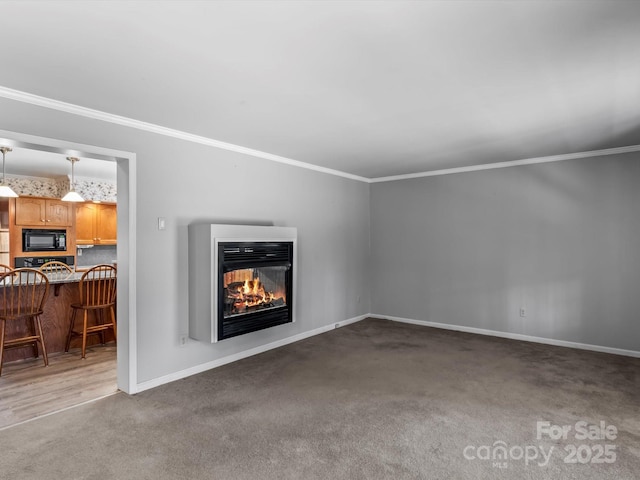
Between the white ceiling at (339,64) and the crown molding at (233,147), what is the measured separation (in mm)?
100

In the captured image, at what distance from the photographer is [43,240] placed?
682 cm

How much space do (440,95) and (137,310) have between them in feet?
10.2

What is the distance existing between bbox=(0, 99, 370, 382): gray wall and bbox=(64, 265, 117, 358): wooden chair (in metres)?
1.33

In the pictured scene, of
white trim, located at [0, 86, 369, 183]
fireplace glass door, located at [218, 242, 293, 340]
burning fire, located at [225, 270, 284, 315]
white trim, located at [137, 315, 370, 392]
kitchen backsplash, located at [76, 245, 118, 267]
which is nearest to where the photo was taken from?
white trim, located at [0, 86, 369, 183]

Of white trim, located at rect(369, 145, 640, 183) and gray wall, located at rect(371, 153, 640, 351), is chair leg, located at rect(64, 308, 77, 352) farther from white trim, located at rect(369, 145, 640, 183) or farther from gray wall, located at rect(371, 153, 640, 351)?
white trim, located at rect(369, 145, 640, 183)

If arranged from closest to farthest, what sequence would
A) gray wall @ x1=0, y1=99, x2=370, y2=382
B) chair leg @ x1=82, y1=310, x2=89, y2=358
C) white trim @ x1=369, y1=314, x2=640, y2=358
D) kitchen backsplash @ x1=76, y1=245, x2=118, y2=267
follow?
gray wall @ x1=0, y1=99, x2=370, y2=382
chair leg @ x1=82, y1=310, x2=89, y2=358
white trim @ x1=369, y1=314, x2=640, y2=358
kitchen backsplash @ x1=76, y1=245, x2=118, y2=267

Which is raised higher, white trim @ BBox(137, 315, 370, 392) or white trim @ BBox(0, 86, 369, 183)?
white trim @ BBox(0, 86, 369, 183)

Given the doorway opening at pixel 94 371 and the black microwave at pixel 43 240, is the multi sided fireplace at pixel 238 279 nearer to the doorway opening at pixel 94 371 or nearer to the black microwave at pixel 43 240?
the doorway opening at pixel 94 371

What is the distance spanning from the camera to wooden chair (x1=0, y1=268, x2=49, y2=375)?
3.93 m

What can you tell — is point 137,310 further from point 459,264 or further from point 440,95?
point 459,264

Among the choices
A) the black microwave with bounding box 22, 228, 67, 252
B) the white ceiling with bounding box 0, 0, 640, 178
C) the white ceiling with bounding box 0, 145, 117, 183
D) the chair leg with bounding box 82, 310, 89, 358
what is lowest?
the chair leg with bounding box 82, 310, 89, 358

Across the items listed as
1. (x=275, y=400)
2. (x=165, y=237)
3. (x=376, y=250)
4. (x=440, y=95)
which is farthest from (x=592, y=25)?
(x=376, y=250)

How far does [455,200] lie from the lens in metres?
5.74

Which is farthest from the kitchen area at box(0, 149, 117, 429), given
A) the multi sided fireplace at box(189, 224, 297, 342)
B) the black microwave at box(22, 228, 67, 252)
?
the multi sided fireplace at box(189, 224, 297, 342)
